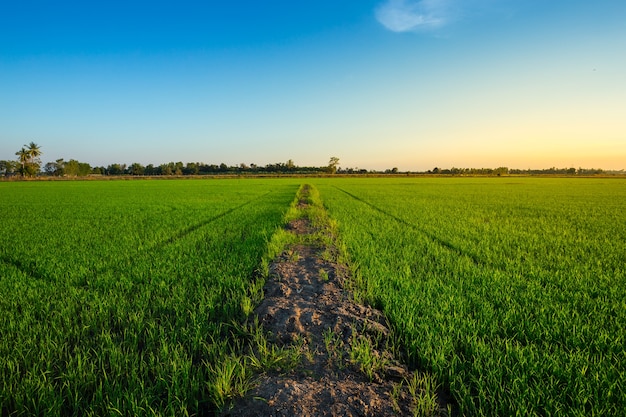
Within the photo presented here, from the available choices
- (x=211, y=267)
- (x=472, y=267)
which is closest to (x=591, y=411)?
(x=472, y=267)

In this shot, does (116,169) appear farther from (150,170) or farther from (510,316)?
(510,316)

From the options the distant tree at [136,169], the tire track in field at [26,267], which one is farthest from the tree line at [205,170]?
the tire track in field at [26,267]

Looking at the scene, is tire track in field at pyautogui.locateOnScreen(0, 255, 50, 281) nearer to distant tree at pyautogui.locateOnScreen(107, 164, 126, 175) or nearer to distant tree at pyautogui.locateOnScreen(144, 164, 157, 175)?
distant tree at pyautogui.locateOnScreen(144, 164, 157, 175)

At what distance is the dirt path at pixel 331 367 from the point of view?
2.21m

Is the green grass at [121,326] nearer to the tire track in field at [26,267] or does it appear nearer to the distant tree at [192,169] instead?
the tire track in field at [26,267]

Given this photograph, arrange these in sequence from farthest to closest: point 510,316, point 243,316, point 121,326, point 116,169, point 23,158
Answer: point 116,169 < point 23,158 < point 243,316 < point 510,316 < point 121,326

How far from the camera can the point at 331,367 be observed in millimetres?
2744

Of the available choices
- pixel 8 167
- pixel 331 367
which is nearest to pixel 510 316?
pixel 331 367

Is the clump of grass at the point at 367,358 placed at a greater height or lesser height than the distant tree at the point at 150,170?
lesser

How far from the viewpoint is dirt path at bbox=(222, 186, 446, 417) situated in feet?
7.25

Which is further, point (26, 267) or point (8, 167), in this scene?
point (8, 167)

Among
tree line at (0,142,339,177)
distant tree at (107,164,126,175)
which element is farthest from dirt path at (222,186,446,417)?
distant tree at (107,164,126,175)

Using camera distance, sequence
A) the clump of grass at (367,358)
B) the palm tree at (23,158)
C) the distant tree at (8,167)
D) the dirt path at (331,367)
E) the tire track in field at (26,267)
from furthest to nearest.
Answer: the distant tree at (8,167) → the palm tree at (23,158) → the tire track in field at (26,267) → the clump of grass at (367,358) → the dirt path at (331,367)

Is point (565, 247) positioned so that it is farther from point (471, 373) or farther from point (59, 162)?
point (59, 162)
